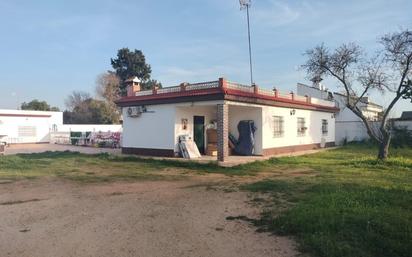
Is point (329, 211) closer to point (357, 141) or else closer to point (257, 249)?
point (257, 249)

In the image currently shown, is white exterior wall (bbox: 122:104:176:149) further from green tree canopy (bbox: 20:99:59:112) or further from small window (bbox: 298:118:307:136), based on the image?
green tree canopy (bbox: 20:99:59:112)

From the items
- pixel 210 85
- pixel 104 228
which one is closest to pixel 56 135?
pixel 210 85

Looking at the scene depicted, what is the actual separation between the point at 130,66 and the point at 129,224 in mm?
50278

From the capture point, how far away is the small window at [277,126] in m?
21.6

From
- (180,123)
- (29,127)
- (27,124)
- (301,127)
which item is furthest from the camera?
(29,127)

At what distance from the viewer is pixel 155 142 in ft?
65.4

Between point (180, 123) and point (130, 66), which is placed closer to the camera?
point (180, 123)

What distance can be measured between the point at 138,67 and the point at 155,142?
37198mm

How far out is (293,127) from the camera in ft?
77.7

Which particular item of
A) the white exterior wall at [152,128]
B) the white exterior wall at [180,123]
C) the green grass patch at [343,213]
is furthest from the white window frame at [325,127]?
the green grass patch at [343,213]

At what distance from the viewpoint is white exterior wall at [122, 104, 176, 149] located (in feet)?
63.0

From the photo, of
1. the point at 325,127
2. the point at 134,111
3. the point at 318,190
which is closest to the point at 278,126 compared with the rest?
the point at 134,111

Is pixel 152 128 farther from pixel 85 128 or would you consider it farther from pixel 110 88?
pixel 110 88

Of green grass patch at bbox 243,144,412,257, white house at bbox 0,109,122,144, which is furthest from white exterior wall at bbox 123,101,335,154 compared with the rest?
white house at bbox 0,109,122,144
